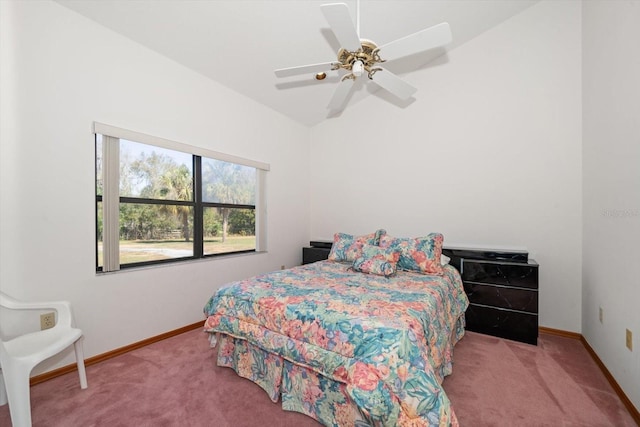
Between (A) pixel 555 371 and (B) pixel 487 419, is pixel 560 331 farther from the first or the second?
(B) pixel 487 419

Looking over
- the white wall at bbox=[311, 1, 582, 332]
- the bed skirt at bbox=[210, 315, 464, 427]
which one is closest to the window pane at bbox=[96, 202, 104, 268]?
the bed skirt at bbox=[210, 315, 464, 427]

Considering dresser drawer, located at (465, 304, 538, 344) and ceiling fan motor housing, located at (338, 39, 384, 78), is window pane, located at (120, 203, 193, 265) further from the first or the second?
dresser drawer, located at (465, 304, 538, 344)

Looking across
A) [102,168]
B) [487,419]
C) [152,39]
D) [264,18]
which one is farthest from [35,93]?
[487,419]

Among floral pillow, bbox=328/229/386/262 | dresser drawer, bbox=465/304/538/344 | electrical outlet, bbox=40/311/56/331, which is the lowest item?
dresser drawer, bbox=465/304/538/344

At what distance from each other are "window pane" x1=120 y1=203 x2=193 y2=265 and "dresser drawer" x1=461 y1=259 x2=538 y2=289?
3030 millimetres

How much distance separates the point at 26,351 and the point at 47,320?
48cm

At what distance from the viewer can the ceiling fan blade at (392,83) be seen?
212cm

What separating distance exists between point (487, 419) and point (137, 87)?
3606mm

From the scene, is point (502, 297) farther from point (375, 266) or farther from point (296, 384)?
point (296, 384)

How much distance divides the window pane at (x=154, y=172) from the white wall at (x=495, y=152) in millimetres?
2275

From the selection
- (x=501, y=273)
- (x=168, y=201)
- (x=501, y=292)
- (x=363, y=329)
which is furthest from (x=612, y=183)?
(x=168, y=201)

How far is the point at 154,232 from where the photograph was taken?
271cm

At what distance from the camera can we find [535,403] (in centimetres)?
172

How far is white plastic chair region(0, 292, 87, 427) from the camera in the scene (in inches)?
53.1
